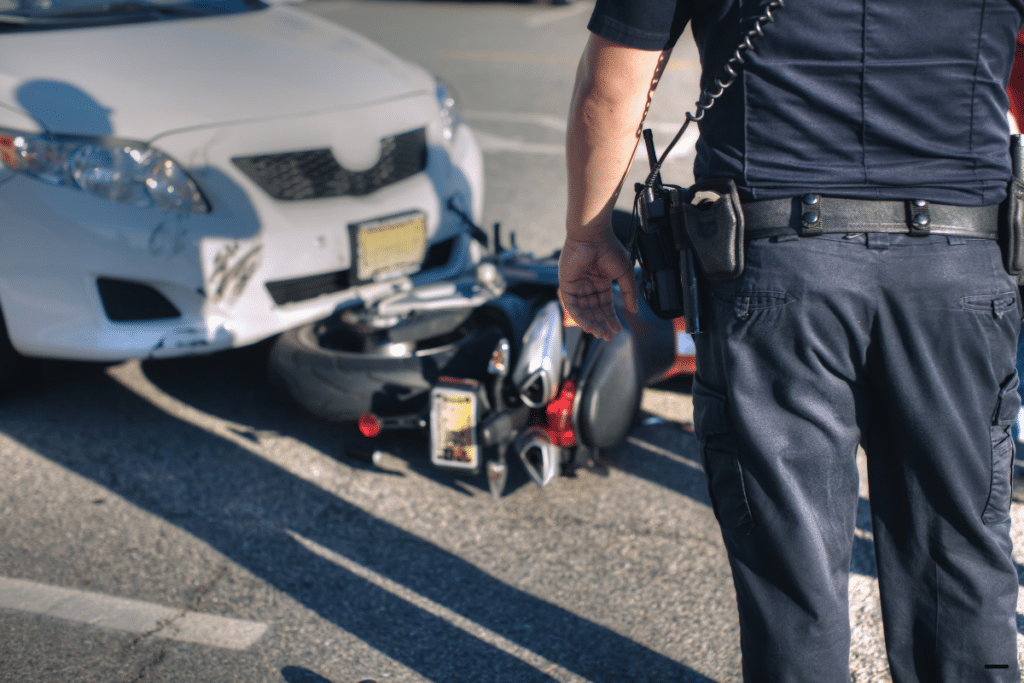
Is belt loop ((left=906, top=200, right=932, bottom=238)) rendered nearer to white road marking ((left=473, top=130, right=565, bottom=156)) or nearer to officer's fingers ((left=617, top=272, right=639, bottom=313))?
officer's fingers ((left=617, top=272, right=639, bottom=313))

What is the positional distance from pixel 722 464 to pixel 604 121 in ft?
1.90

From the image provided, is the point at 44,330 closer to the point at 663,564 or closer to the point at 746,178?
the point at 663,564

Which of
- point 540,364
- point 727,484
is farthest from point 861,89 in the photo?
point 540,364

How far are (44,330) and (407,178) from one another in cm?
135

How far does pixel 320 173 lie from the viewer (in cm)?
329

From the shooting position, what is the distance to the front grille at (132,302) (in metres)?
3.10

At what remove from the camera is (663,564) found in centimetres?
252

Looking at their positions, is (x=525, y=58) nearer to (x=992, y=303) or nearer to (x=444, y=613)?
(x=444, y=613)

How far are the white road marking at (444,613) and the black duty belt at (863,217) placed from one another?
1.22 metres

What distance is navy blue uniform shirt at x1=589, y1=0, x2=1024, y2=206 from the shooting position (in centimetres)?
133

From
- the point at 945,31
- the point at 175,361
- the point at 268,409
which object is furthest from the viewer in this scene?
the point at 175,361

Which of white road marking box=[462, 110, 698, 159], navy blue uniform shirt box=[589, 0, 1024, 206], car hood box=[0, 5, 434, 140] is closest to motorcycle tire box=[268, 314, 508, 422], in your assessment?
car hood box=[0, 5, 434, 140]

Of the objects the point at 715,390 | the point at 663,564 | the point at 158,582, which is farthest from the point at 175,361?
the point at 715,390

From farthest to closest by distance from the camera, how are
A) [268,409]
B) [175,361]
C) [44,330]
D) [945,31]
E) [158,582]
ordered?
[175,361], [268,409], [44,330], [158,582], [945,31]
